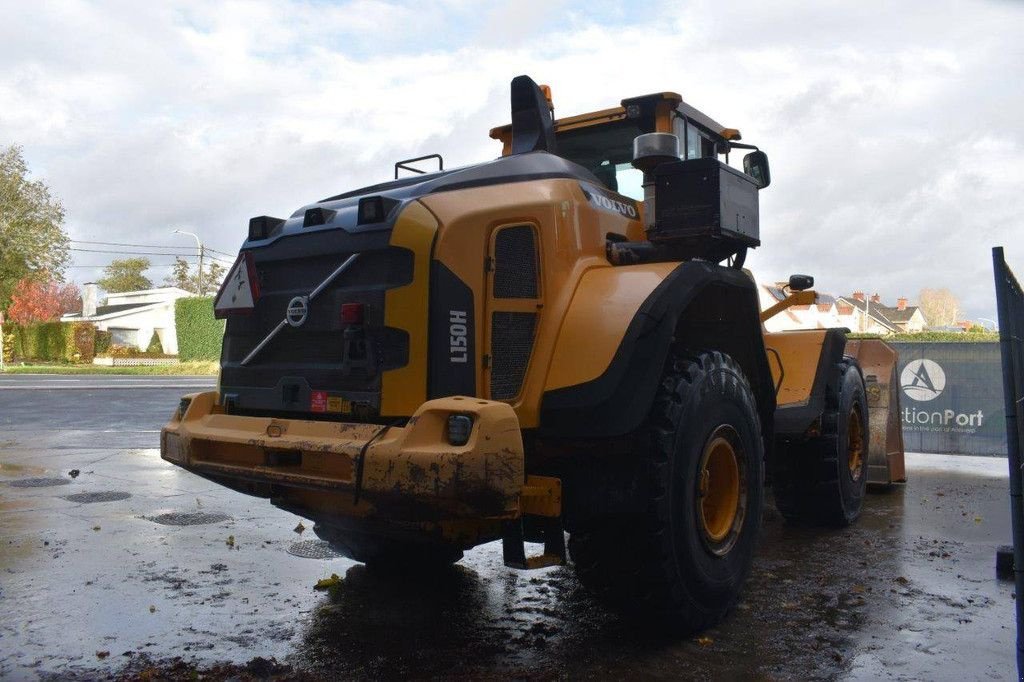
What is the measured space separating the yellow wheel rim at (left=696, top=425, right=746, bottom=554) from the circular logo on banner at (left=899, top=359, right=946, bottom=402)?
8.18m

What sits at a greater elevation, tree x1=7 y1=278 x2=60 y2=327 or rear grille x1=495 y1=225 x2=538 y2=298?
tree x1=7 y1=278 x2=60 y2=327

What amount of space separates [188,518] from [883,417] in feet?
20.9

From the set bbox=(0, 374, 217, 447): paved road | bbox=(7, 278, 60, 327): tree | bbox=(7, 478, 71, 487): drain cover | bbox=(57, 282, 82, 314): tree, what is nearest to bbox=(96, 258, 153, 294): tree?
bbox=(57, 282, 82, 314): tree

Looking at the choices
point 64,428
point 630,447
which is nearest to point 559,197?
point 630,447

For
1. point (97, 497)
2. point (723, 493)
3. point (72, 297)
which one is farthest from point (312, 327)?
point (72, 297)

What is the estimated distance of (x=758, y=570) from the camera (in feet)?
18.1

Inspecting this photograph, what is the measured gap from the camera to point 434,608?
4719 millimetres

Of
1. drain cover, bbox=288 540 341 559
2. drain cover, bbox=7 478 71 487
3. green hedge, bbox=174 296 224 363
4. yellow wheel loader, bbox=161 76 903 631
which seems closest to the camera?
yellow wheel loader, bbox=161 76 903 631

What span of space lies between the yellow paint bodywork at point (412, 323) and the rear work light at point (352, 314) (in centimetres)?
13

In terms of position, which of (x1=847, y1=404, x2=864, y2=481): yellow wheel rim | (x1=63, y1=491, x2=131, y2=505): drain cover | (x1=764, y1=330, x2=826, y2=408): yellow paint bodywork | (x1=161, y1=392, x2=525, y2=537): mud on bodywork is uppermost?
(x1=764, y1=330, x2=826, y2=408): yellow paint bodywork

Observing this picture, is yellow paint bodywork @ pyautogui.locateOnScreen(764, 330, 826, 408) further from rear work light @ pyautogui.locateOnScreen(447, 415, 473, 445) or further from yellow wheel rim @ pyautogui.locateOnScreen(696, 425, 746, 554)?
rear work light @ pyautogui.locateOnScreen(447, 415, 473, 445)

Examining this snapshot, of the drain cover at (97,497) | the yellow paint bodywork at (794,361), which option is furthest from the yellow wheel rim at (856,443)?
the drain cover at (97,497)

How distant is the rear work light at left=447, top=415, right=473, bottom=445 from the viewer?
3490mm

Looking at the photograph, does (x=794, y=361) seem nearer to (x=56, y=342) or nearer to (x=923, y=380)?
(x=923, y=380)
